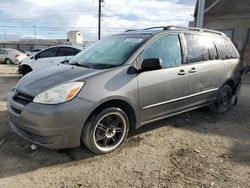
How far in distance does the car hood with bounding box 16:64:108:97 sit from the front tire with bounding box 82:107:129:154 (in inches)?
22.8

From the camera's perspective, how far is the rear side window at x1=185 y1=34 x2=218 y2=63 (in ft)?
14.8

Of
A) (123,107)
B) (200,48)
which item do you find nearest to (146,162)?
(123,107)

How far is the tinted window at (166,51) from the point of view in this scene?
13.0 feet

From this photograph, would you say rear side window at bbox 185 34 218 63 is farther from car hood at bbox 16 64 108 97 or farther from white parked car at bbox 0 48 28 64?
white parked car at bbox 0 48 28 64

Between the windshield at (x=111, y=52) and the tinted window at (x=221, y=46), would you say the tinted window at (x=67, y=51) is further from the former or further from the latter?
the tinted window at (x=221, y=46)

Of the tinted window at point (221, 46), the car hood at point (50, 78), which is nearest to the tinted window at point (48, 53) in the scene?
the car hood at point (50, 78)

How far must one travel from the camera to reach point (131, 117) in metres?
3.79

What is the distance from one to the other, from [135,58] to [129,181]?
5.80 ft

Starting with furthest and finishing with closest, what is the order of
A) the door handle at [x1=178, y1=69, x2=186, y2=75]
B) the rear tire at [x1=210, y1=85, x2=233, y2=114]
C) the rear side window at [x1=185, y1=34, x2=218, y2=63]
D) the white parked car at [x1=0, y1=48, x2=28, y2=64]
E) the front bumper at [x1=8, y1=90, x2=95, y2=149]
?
the white parked car at [x1=0, y1=48, x2=28, y2=64] → the rear tire at [x1=210, y1=85, x2=233, y2=114] → the rear side window at [x1=185, y1=34, x2=218, y2=63] → the door handle at [x1=178, y1=69, x2=186, y2=75] → the front bumper at [x1=8, y1=90, x2=95, y2=149]

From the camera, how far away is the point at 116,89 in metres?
3.44

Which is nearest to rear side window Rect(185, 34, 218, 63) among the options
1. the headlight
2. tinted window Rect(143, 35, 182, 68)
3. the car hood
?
tinted window Rect(143, 35, 182, 68)

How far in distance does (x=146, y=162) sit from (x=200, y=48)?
8.29 feet

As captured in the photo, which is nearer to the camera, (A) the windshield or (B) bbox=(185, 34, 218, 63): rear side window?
(A) the windshield

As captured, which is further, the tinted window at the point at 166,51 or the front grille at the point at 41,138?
the tinted window at the point at 166,51
